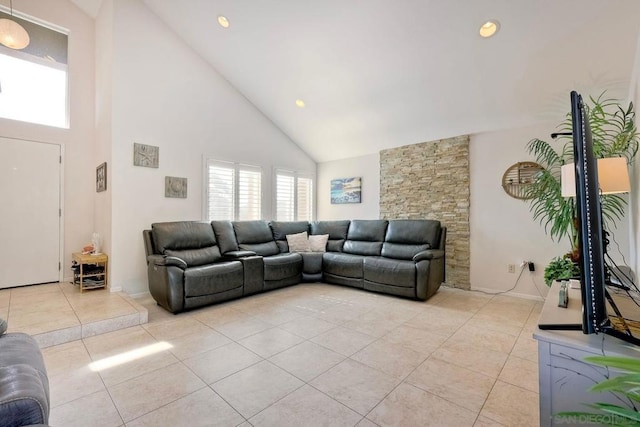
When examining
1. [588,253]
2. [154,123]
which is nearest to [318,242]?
[154,123]

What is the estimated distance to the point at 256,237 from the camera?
4750 mm

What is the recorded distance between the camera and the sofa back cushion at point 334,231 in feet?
Answer: 17.1

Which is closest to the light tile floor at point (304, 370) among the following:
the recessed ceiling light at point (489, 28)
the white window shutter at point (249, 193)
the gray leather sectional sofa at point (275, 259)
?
the gray leather sectional sofa at point (275, 259)

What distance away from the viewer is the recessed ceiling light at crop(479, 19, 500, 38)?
8.95 feet

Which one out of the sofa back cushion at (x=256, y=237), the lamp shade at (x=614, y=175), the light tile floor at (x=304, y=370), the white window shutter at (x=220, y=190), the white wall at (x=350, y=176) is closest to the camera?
the light tile floor at (x=304, y=370)

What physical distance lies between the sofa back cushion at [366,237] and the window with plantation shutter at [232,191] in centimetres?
176

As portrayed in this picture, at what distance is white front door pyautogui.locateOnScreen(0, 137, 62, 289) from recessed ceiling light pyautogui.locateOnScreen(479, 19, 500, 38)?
225 inches

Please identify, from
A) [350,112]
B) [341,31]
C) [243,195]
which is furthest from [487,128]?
[243,195]

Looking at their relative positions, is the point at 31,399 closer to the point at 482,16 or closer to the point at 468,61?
the point at 482,16

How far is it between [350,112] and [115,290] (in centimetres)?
423

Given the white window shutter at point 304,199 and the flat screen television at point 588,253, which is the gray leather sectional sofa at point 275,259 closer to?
the white window shutter at point 304,199

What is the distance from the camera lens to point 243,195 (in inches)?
201

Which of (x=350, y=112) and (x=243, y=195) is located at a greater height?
(x=350, y=112)

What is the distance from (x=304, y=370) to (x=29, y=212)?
453cm
